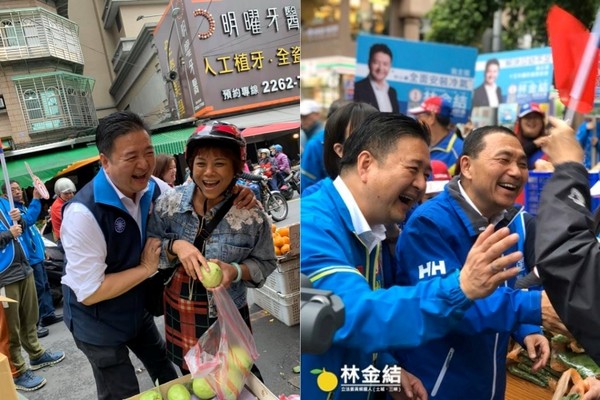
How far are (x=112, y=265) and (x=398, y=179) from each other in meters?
1.32

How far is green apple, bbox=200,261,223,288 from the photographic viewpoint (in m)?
1.54

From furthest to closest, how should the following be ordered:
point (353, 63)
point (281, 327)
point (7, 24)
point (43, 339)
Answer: point (43, 339)
point (281, 327)
point (7, 24)
point (353, 63)

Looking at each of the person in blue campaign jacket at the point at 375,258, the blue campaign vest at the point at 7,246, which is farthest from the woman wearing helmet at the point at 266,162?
the blue campaign vest at the point at 7,246

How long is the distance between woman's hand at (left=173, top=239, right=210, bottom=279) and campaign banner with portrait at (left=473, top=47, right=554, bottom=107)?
43.8 inches

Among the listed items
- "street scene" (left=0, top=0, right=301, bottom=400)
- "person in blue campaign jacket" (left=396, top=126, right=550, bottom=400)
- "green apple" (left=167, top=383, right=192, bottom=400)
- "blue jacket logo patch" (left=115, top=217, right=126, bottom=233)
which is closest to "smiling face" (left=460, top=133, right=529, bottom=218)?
"person in blue campaign jacket" (left=396, top=126, right=550, bottom=400)

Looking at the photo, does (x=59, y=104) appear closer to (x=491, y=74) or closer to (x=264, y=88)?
(x=264, y=88)

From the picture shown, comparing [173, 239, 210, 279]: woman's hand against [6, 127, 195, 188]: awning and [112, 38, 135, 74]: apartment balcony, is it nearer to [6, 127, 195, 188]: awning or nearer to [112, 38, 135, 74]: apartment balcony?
[6, 127, 195, 188]: awning

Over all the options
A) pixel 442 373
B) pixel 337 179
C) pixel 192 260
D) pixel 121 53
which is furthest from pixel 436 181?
pixel 121 53

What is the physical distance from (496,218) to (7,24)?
1.90 metres

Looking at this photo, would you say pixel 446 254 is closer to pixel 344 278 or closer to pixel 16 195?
pixel 344 278

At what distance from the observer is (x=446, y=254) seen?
873mm

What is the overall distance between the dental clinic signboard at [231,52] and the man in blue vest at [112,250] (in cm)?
30

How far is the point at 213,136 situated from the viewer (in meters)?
1.51

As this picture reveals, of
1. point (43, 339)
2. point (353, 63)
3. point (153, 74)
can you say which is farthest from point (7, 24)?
point (43, 339)
